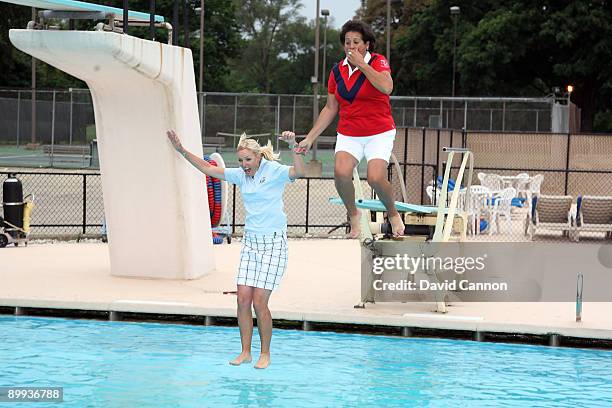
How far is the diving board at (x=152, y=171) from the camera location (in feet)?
45.4

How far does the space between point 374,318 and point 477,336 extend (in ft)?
3.56

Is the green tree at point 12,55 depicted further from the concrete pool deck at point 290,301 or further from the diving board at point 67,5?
the diving board at point 67,5

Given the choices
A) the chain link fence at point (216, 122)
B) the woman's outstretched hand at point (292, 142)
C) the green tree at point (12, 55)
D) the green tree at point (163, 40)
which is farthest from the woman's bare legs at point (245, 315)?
the green tree at point (163, 40)

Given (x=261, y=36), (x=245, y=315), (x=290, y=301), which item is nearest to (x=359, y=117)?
(x=245, y=315)

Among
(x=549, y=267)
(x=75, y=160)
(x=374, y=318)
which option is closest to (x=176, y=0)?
(x=374, y=318)

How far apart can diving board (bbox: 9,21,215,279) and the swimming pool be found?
2.14 m

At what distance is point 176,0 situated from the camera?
47.4 feet

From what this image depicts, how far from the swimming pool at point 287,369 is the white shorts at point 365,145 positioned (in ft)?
6.54

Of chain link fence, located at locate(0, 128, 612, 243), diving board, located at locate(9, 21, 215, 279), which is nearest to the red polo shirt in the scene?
diving board, located at locate(9, 21, 215, 279)

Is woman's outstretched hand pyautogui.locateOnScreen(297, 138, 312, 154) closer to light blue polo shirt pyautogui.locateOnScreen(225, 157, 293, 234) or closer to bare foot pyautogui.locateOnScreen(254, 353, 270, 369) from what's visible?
light blue polo shirt pyautogui.locateOnScreen(225, 157, 293, 234)

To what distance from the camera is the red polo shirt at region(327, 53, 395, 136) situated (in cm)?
898

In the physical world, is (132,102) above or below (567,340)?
above

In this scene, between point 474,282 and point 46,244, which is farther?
point 46,244

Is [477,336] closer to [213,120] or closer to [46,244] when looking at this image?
[46,244]
